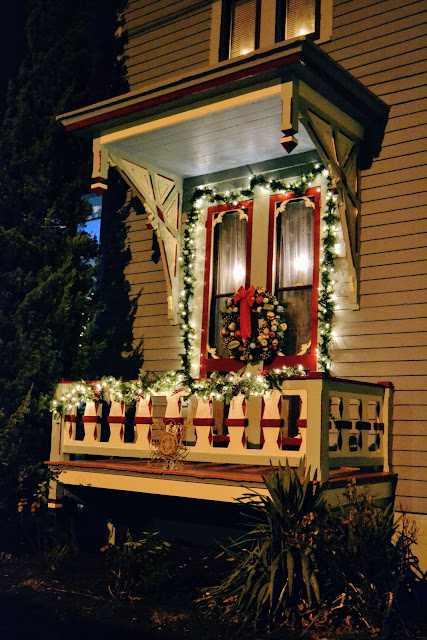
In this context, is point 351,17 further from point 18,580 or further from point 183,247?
point 18,580

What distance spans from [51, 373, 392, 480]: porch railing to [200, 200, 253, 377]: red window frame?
53 centimetres

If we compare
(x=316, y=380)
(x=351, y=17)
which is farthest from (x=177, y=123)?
(x=316, y=380)

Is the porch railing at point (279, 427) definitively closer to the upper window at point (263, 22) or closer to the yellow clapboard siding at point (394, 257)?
the yellow clapboard siding at point (394, 257)

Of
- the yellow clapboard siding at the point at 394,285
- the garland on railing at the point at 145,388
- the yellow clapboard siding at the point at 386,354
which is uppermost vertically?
the yellow clapboard siding at the point at 394,285

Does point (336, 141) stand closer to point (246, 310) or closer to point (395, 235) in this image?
point (395, 235)

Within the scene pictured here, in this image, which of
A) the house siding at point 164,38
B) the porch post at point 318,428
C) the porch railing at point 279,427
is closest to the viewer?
Answer: the porch post at point 318,428

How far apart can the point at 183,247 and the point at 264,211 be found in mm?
1309

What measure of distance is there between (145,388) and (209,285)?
1.94m

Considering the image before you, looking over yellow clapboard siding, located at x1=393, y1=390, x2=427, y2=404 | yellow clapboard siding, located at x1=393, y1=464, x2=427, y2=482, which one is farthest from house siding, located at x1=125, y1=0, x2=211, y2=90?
yellow clapboard siding, located at x1=393, y1=464, x2=427, y2=482

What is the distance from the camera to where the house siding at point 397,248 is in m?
7.91

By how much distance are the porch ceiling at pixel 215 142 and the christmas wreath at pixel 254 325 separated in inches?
69.4

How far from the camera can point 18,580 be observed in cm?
789

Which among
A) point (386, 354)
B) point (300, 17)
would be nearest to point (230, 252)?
point (386, 354)

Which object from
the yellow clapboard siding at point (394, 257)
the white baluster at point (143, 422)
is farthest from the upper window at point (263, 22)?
the white baluster at point (143, 422)
